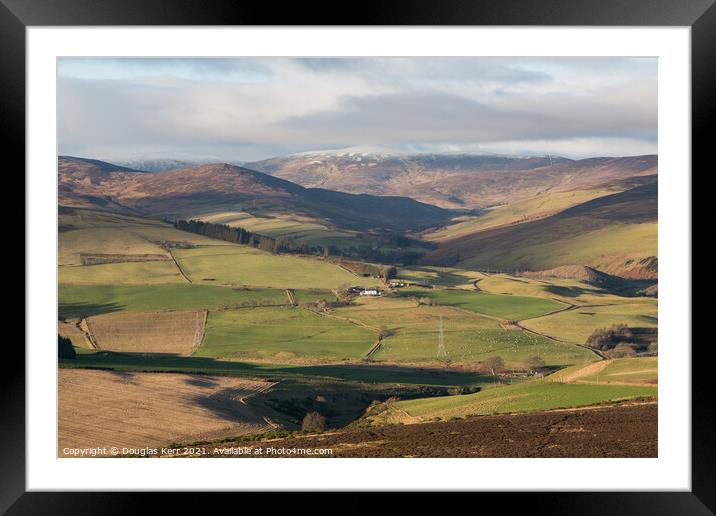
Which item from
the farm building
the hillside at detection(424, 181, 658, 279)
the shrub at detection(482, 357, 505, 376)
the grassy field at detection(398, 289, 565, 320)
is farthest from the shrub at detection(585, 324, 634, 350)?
the hillside at detection(424, 181, 658, 279)

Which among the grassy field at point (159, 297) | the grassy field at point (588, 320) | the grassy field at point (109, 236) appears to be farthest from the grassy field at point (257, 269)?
the grassy field at point (588, 320)

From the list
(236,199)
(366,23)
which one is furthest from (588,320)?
(236,199)

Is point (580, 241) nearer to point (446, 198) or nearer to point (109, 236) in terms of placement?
point (446, 198)

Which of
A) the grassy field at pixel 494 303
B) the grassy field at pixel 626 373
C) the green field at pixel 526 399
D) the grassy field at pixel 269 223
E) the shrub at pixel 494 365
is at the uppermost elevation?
the grassy field at pixel 269 223

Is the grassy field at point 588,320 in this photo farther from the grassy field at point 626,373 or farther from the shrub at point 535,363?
the grassy field at point 626,373

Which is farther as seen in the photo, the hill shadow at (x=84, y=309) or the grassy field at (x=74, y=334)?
the hill shadow at (x=84, y=309)

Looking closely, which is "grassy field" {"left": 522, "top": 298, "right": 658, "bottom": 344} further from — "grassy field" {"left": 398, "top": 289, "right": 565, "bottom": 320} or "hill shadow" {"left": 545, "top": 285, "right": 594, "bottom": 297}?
"hill shadow" {"left": 545, "top": 285, "right": 594, "bottom": 297}

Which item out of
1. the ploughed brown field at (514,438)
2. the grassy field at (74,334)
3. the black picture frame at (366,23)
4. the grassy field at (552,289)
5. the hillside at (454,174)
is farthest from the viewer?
the hillside at (454,174)
